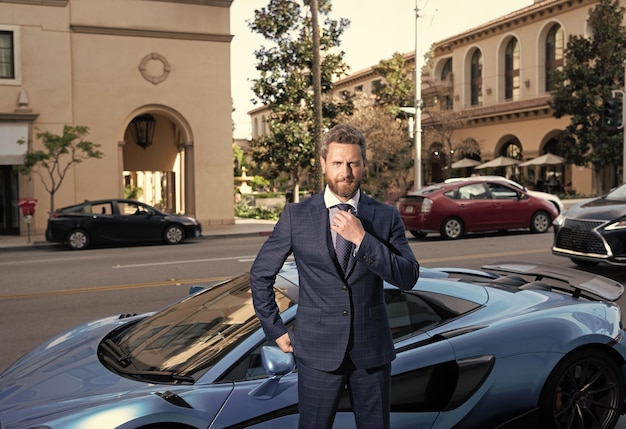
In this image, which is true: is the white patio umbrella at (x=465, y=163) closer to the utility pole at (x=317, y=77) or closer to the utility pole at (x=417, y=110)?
the utility pole at (x=417, y=110)

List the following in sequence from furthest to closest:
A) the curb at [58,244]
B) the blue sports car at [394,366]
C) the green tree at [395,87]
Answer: the green tree at [395,87]
the curb at [58,244]
the blue sports car at [394,366]

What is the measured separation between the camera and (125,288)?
31.5ft

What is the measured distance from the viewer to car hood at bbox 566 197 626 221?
8.84 m

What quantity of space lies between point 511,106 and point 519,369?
4291cm

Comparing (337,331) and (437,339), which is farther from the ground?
(337,331)

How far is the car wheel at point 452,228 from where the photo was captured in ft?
50.8

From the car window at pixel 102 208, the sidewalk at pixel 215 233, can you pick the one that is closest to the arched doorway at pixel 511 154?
the sidewalk at pixel 215 233

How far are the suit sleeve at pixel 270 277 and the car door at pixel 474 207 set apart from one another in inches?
524

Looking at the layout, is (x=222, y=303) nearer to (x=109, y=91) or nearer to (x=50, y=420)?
(x=50, y=420)

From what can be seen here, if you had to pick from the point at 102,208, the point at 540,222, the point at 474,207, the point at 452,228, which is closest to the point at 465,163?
the point at 540,222

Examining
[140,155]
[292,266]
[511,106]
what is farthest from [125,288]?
[511,106]

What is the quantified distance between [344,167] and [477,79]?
50439 millimetres

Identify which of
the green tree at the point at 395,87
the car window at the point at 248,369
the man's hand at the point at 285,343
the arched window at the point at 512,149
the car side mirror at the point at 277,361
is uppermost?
the green tree at the point at 395,87

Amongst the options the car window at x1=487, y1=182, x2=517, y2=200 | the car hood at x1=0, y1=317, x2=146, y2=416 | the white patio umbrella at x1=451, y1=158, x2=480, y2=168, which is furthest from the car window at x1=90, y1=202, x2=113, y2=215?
the white patio umbrella at x1=451, y1=158, x2=480, y2=168
